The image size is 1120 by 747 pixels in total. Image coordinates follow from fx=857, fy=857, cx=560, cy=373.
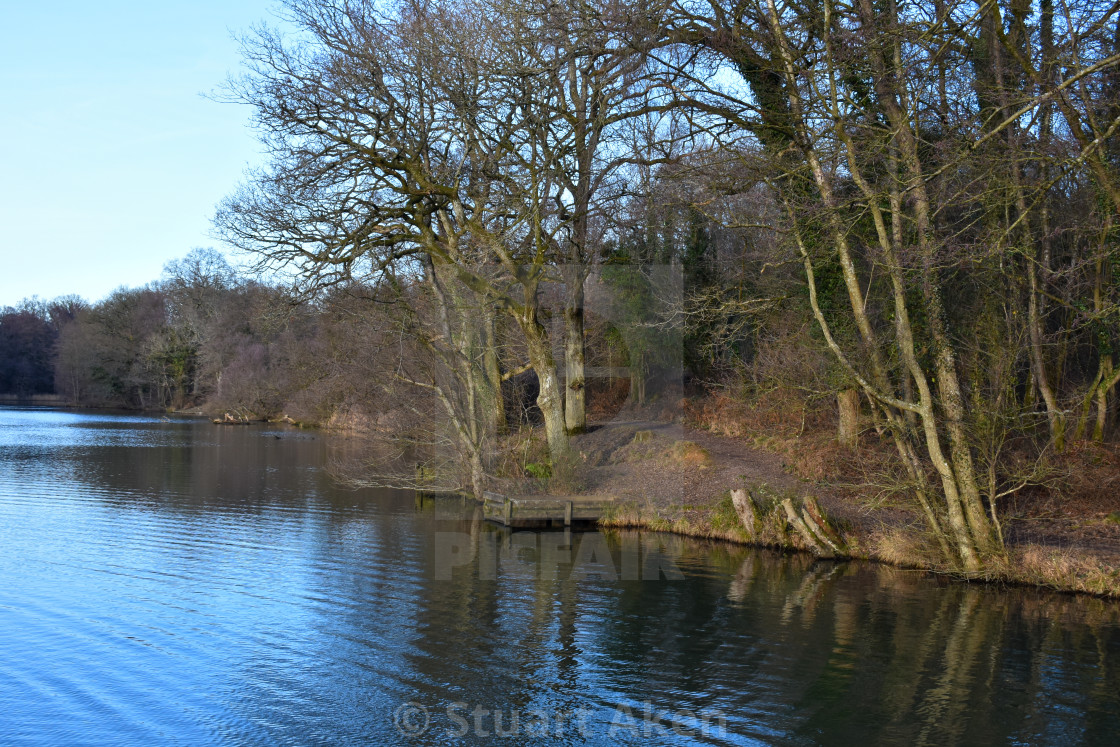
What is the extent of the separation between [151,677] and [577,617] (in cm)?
490

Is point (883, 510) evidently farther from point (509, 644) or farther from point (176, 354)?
point (176, 354)

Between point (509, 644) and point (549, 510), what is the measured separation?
8057 mm

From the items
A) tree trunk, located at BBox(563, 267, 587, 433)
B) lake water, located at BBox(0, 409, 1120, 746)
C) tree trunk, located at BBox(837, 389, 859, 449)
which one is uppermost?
tree trunk, located at BBox(563, 267, 587, 433)

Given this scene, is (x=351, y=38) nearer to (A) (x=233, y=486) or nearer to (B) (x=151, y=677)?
(A) (x=233, y=486)

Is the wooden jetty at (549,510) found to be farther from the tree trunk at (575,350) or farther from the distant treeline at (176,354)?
the distant treeline at (176,354)

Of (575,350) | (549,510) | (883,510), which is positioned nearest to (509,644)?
(549,510)

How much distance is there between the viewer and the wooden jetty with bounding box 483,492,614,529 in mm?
17578

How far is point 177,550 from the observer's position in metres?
14.5

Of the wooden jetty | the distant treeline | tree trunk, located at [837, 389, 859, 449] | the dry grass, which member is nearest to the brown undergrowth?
the dry grass

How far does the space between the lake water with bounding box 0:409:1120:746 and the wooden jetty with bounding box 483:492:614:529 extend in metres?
0.77

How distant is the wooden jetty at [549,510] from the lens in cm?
1758

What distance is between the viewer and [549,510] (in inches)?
695

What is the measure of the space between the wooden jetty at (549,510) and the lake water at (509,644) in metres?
0.77

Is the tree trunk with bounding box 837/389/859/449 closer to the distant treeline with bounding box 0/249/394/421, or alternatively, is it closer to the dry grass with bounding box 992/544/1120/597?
the dry grass with bounding box 992/544/1120/597
